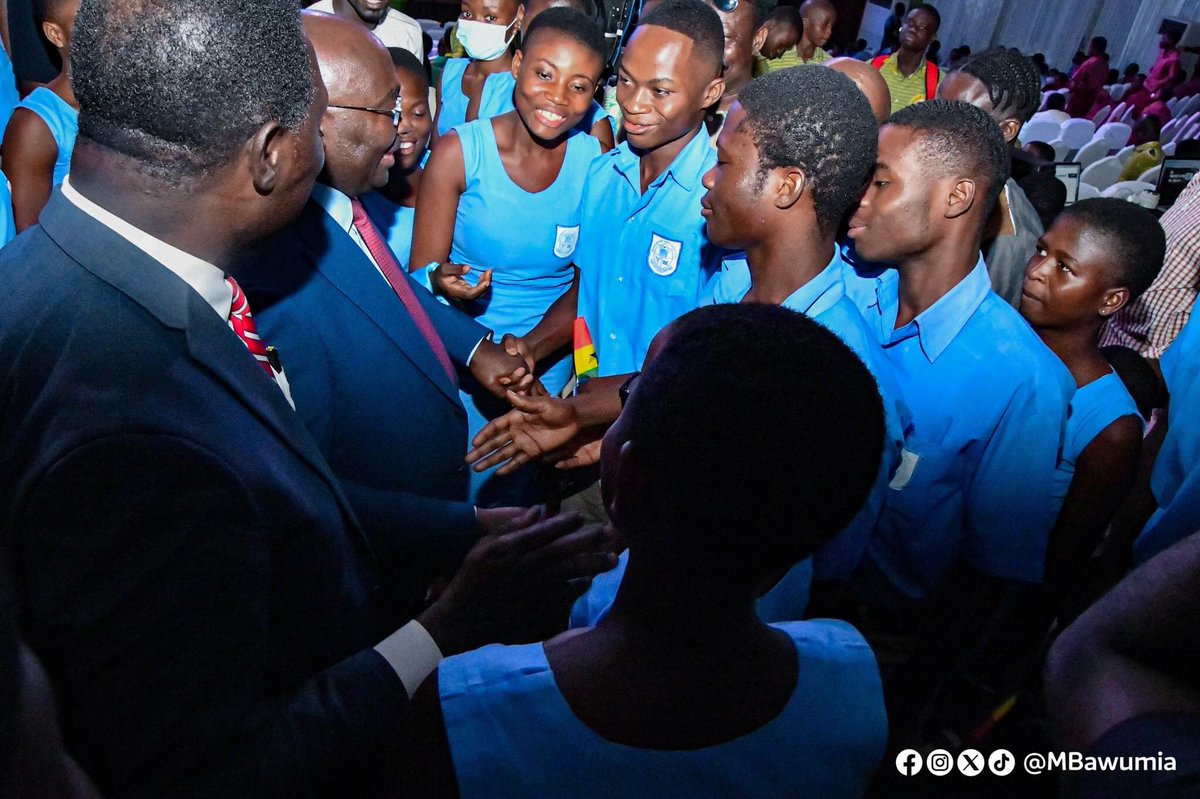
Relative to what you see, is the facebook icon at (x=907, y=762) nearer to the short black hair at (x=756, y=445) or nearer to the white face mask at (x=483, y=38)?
the short black hair at (x=756, y=445)

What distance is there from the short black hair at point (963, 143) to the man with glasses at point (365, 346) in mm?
1545

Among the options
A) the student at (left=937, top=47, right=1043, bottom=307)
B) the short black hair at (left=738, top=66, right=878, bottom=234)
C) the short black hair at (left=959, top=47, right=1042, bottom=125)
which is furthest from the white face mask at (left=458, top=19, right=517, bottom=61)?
the short black hair at (left=738, top=66, right=878, bottom=234)

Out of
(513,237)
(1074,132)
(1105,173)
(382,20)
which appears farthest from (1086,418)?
(1074,132)

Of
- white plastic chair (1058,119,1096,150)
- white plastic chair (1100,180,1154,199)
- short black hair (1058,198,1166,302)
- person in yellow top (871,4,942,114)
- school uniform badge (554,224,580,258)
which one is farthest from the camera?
white plastic chair (1058,119,1096,150)

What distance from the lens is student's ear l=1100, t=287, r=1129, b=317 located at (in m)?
2.34

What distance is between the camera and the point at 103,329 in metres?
0.99

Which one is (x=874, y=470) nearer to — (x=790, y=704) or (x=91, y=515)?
(x=790, y=704)

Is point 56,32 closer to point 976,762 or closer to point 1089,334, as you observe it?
point 1089,334

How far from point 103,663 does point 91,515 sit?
0.60ft

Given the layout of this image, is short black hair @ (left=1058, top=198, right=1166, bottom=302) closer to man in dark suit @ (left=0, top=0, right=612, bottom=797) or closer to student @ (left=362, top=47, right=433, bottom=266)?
man in dark suit @ (left=0, top=0, right=612, bottom=797)

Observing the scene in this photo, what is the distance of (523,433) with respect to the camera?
2.24 m

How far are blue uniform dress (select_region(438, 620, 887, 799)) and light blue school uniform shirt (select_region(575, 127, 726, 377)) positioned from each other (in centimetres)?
190

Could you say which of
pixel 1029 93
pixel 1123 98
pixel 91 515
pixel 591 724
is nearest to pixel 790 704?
pixel 591 724

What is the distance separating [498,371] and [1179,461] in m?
2.18
